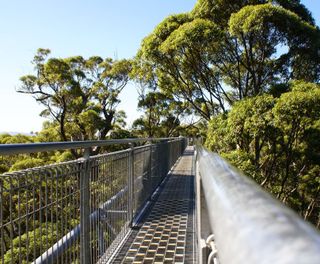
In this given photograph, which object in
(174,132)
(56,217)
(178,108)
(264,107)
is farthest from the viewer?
(174,132)

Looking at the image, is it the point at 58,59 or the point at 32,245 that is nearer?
the point at 32,245

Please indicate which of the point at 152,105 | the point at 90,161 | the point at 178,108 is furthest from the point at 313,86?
the point at 178,108

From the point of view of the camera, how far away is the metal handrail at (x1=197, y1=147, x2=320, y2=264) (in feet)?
0.96

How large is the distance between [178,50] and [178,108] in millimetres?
24520

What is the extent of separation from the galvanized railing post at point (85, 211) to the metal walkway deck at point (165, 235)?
3.79 ft

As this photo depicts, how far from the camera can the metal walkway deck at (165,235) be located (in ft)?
15.3

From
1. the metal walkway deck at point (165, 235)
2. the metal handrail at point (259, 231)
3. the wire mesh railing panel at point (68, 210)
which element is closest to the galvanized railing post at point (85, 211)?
the wire mesh railing panel at point (68, 210)

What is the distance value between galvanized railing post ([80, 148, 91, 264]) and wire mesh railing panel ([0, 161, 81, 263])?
0.05 meters

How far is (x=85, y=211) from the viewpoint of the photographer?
11.3 ft

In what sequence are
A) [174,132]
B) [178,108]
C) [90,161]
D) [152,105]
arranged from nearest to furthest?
[90,161] → [152,105] → [178,108] → [174,132]

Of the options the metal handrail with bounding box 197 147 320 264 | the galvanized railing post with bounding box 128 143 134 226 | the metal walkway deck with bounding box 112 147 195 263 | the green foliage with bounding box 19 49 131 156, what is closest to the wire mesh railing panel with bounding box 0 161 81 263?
the metal walkway deck with bounding box 112 147 195 263

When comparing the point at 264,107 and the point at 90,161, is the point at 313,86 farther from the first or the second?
the point at 90,161

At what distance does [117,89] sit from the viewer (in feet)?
108

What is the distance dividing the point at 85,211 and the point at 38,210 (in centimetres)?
103
